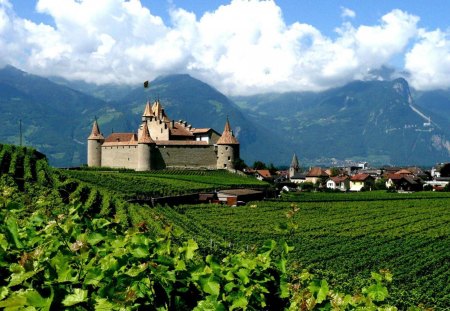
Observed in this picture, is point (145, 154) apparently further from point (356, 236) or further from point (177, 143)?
point (356, 236)

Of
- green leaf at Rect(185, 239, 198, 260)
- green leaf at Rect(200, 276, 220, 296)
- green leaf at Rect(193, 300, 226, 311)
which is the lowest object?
green leaf at Rect(193, 300, 226, 311)

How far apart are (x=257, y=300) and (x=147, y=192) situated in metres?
49.5

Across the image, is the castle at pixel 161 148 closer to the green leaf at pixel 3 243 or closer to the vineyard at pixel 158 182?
the vineyard at pixel 158 182

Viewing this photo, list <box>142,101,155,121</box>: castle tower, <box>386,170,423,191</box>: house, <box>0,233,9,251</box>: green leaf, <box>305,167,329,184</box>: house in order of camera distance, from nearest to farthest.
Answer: <box>0,233,9,251</box>: green leaf
<box>142,101,155,121</box>: castle tower
<box>386,170,423,191</box>: house
<box>305,167,329,184</box>: house

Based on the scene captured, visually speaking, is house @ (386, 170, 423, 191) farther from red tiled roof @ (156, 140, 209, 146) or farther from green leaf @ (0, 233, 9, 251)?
green leaf @ (0, 233, 9, 251)

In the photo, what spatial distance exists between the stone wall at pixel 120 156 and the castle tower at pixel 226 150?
13.0m

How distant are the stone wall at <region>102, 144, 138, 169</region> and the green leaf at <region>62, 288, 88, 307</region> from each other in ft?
249

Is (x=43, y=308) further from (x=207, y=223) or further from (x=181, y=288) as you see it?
(x=207, y=223)

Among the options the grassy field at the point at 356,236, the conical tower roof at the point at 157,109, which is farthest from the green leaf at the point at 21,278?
the conical tower roof at the point at 157,109

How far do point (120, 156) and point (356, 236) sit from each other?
162ft

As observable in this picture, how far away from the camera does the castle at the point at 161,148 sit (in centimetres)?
7756

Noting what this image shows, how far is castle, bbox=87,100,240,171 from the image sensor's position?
7756cm

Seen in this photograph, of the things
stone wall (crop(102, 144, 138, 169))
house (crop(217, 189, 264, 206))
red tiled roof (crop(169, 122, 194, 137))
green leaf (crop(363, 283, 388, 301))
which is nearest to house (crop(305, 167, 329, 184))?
red tiled roof (crop(169, 122, 194, 137))

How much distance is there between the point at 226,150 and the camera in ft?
269
